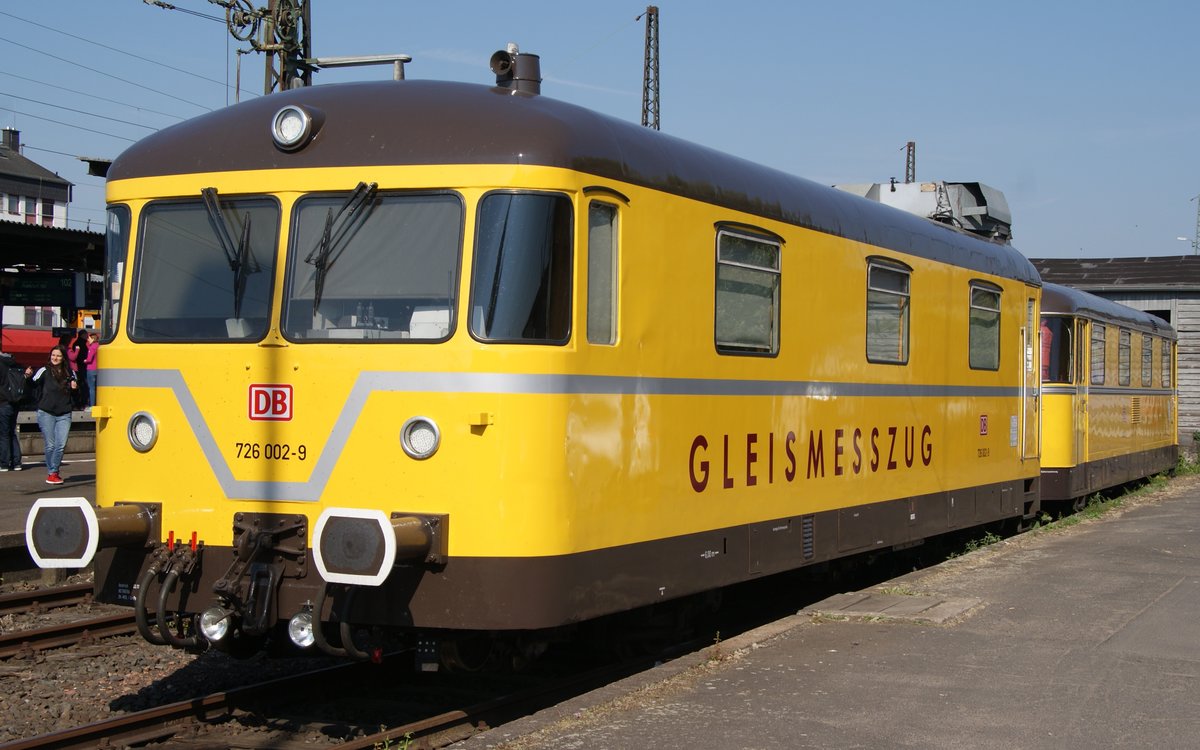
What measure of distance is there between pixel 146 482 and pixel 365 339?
1.44m

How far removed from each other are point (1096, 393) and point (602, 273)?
1304 cm

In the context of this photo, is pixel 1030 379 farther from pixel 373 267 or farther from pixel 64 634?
pixel 64 634

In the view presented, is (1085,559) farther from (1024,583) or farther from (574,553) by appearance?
(574,553)

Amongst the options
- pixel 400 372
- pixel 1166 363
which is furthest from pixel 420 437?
pixel 1166 363

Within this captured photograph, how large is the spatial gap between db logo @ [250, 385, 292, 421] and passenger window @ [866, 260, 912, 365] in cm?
504

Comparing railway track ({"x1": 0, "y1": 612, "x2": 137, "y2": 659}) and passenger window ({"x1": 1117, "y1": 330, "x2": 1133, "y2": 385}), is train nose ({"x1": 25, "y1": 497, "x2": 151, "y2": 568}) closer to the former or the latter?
railway track ({"x1": 0, "y1": 612, "x2": 137, "y2": 659})

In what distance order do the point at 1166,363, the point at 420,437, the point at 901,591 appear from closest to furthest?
the point at 420,437 < the point at 901,591 < the point at 1166,363

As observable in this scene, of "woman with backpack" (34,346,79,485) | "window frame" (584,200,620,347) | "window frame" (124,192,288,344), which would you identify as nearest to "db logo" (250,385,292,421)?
"window frame" (124,192,288,344)

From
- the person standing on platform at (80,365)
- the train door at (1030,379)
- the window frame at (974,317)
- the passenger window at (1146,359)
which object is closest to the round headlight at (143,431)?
the window frame at (974,317)

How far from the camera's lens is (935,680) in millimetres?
7488

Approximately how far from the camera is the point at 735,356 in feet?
→ 27.5

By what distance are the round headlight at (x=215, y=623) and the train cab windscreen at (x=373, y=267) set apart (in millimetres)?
1383

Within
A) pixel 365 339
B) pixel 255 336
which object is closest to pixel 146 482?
pixel 255 336

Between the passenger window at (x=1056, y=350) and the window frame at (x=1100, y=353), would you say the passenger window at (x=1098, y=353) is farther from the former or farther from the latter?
the passenger window at (x=1056, y=350)
